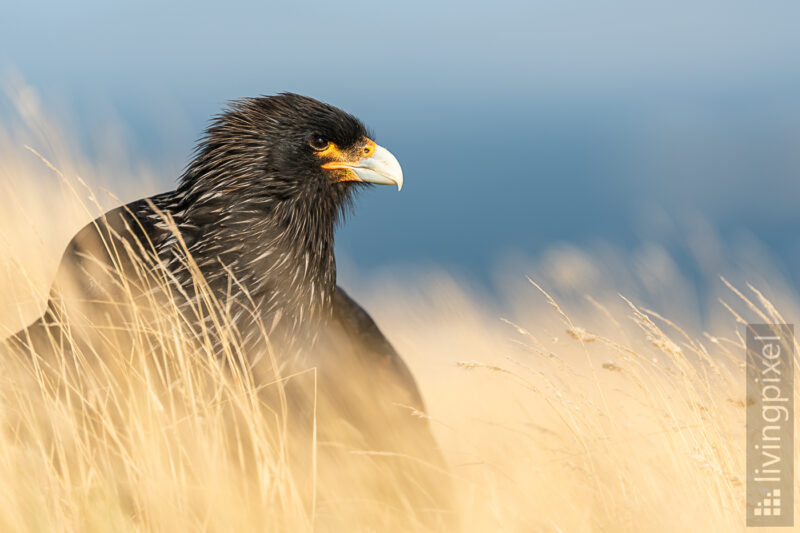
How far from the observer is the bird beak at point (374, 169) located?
4012 mm

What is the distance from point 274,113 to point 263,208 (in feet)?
1.43

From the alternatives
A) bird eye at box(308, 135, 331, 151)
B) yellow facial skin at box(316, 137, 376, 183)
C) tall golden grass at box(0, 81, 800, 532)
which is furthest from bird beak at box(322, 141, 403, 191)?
tall golden grass at box(0, 81, 800, 532)

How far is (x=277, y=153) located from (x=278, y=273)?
52 centimetres

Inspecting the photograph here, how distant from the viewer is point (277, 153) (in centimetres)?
368

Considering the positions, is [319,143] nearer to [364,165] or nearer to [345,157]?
[345,157]

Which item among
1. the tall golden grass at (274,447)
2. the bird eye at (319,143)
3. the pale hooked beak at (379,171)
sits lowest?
the tall golden grass at (274,447)

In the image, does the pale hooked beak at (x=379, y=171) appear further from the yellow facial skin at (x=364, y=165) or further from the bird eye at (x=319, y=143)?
the bird eye at (x=319, y=143)

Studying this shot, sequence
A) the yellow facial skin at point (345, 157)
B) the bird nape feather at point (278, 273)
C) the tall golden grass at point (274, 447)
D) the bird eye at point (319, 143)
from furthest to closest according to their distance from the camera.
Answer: the yellow facial skin at point (345, 157) < the bird eye at point (319, 143) < the bird nape feather at point (278, 273) < the tall golden grass at point (274, 447)

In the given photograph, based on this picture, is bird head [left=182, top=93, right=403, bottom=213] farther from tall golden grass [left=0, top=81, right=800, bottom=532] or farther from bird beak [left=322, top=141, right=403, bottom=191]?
tall golden grass [left=0, top=81, right=800, bottom=532]

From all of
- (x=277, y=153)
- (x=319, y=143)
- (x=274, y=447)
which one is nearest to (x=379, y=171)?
(x=319, y=143)

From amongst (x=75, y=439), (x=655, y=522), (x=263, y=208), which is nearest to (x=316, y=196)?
(x=263, y=208)

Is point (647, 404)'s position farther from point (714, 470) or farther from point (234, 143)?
point (234, 143)

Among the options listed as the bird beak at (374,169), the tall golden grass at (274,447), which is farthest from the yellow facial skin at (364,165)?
the tall golden grass at (274,447)

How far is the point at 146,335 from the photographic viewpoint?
3049mm
